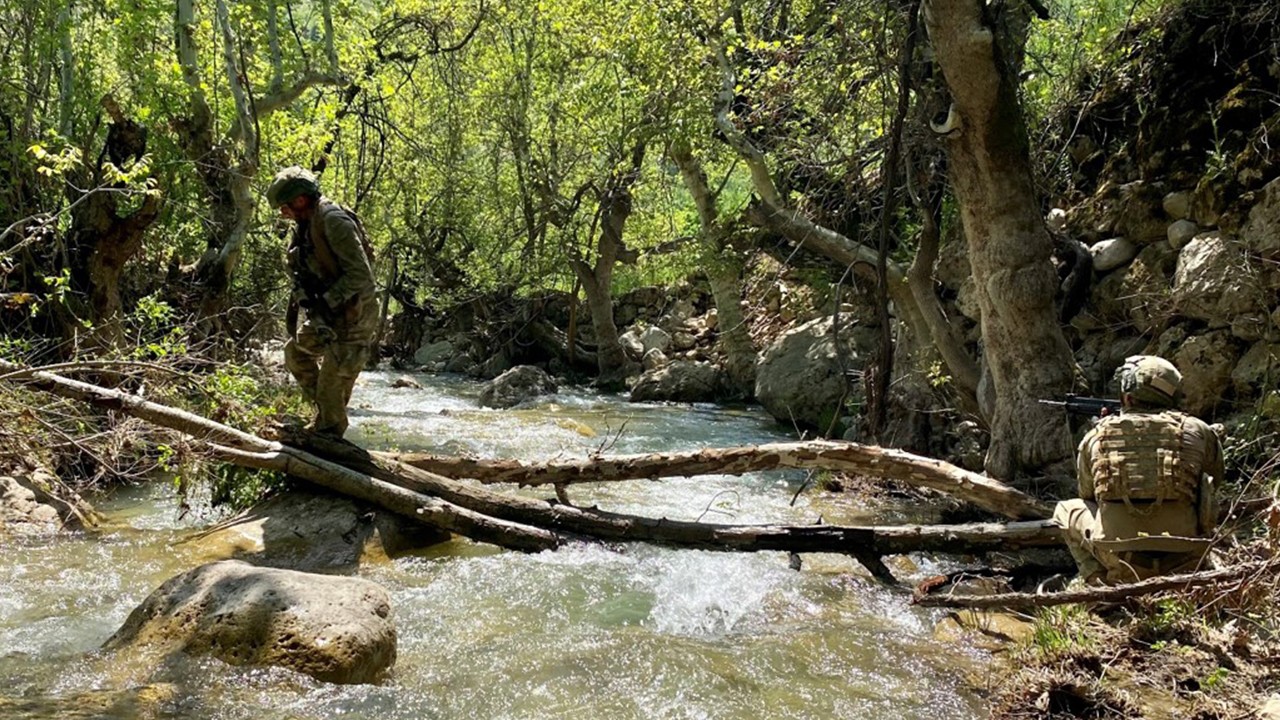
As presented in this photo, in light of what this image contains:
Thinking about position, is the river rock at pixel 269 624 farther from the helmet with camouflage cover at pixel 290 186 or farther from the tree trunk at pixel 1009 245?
the tree trunk at pixel 1009 245

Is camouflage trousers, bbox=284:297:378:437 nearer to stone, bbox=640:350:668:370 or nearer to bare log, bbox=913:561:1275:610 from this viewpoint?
bare log, bbox=913:561:1275:610

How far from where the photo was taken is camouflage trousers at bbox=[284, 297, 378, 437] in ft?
21.0

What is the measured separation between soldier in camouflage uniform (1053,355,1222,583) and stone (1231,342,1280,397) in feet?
7.19

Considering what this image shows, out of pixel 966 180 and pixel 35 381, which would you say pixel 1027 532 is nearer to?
pixel 966 180

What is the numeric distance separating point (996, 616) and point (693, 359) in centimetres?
1434

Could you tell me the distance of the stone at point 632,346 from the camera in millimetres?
20812

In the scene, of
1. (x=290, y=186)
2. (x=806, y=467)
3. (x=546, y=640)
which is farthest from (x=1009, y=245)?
(x=290, y=186)

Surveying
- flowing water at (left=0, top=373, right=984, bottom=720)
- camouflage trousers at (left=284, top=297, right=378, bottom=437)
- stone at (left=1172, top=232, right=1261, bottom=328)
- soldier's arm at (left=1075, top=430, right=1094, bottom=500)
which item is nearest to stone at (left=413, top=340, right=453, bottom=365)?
flowing water at (left=0, top=373, right=984, bottom=720)

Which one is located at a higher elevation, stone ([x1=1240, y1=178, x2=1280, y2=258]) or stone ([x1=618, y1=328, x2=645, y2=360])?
stone ([x1=1240, y1=178, x2=1280, y2=258])

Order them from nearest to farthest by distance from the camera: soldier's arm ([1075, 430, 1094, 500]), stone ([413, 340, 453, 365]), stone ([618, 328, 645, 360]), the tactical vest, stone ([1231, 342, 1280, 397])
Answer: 1. the tactical vest
2. soldier's arm ([1075, 430, 1094, 500])
3. stone ([1231, 342, 1280, 397])
4. stone ([618, 328, 645, 360])
5. stone ([413, 340, 453, 365])

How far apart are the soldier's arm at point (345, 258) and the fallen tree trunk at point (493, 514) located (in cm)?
Result: 107

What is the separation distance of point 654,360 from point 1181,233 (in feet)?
42.2

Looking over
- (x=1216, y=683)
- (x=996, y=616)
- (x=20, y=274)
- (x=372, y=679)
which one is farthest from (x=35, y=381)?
(x=1216, y=683)

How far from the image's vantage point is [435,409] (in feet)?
49.1
